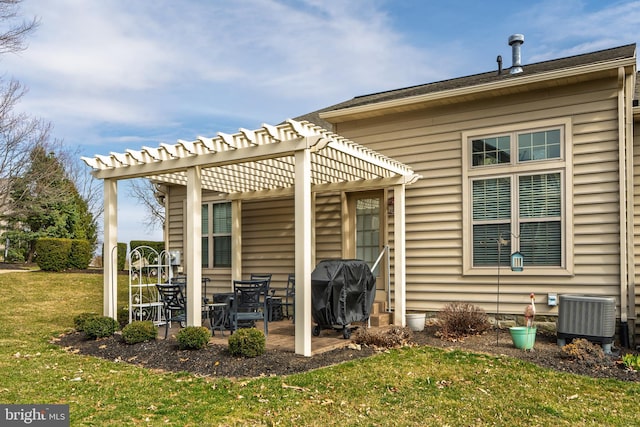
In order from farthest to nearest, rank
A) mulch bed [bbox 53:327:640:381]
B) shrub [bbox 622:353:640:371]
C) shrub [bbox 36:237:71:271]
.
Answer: shrub [bbox 36:237:71:271]
shrub [bbox 622:353:640:371]
mulch bed [bbox 53:327:640:381]

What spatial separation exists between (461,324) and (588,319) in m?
1.72

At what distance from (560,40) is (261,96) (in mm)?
7680

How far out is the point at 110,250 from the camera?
344 inches

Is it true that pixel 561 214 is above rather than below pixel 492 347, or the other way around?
above

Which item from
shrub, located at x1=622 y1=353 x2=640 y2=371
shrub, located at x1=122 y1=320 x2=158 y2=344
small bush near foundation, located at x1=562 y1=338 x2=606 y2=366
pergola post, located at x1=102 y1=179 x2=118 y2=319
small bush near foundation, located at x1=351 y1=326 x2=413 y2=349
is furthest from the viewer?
pergola post, located at x1=102 y1=179 x2=118 y2=319

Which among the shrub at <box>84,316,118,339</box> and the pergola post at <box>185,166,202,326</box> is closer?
the pergola post at <box>185,166,202,326</box>

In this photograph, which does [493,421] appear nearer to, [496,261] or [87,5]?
[496,261]

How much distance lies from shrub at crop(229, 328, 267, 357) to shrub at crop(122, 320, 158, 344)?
5.71 ft

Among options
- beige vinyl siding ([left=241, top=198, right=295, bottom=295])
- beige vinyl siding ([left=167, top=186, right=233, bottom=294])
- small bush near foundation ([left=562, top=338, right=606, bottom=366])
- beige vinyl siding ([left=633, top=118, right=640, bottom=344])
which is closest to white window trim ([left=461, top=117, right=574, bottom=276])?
beige vinyl siding ([left=633, top=118, right=640, bottom=344])

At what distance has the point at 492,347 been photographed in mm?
7055

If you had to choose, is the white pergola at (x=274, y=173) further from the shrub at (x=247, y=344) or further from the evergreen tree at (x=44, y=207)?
the evergreen tree at (x=44, y=207)

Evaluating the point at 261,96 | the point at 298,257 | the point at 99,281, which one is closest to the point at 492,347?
the point at 298,257

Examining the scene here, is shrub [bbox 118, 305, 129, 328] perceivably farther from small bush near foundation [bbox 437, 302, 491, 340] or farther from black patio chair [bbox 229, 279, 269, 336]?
small bush near foundation [bbox 437, 302, 491, 340]

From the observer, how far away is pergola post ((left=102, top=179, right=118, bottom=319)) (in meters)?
8.67
